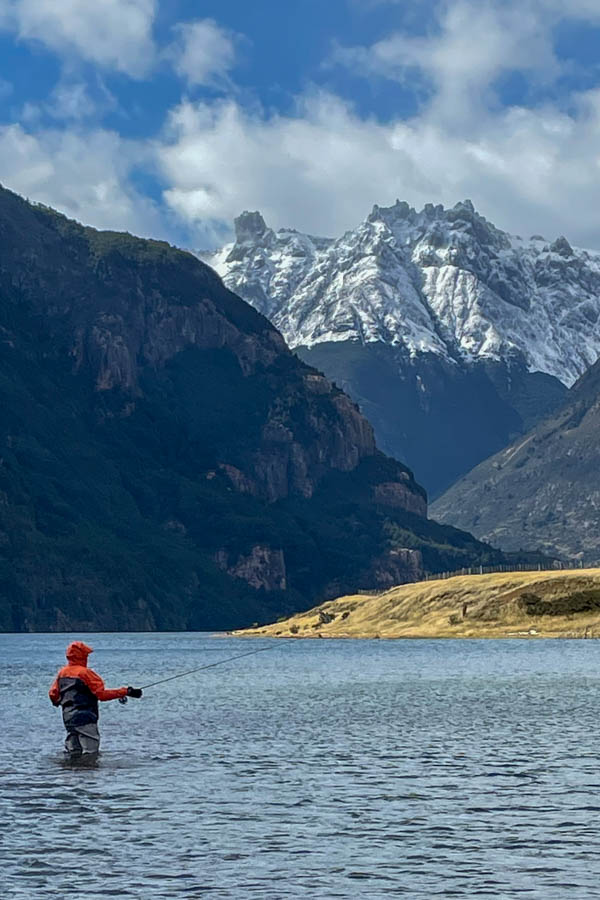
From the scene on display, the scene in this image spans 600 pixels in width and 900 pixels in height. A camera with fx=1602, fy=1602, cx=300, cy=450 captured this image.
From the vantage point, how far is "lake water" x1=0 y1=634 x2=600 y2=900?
41.3m

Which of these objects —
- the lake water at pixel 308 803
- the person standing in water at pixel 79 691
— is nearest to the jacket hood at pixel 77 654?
the person standing in water at pixel 79 691

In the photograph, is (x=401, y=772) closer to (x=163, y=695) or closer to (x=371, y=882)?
(x=371, y=882)

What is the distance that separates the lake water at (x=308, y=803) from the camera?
41.3m

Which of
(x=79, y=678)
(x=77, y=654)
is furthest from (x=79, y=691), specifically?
(x=77, y=654)

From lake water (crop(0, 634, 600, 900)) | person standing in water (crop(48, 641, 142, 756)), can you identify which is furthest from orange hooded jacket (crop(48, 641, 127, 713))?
lake water (crop(0, 634, 600, 900))

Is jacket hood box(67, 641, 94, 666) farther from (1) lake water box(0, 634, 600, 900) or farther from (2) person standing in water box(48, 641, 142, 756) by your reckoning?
(1) lake water box(0, 634, 600, 900)

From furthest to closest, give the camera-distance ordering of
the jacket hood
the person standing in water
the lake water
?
the jacket hood → the person standing in water → the lake water

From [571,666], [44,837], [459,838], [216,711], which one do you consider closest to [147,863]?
[44,837]

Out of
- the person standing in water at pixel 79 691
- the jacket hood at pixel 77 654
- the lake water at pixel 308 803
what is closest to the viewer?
the lake water at pixel 308 803

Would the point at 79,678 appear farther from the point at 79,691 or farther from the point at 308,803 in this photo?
the point at 308,803

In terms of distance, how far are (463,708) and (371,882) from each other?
212 ft

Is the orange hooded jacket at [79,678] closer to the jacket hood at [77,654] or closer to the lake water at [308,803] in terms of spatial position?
the jacket hood at [77,654]

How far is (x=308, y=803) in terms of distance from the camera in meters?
55.0

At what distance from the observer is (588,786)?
195 feet
